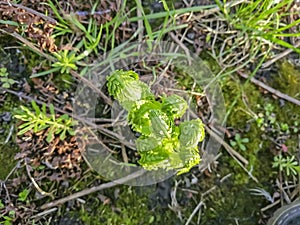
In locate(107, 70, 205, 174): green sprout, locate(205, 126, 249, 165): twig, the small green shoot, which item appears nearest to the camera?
locate(107, 70, 205, 174): green sprout

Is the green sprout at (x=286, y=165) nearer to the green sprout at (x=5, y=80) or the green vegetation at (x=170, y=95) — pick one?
the green vegetation at (x=170, y=95)

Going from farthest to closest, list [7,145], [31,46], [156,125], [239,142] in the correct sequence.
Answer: [239,142]
[7,145]
[31,46]
[156,125]

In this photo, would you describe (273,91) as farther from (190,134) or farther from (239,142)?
(190,134)

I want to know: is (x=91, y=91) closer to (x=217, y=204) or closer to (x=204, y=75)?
(x=204, y=75)

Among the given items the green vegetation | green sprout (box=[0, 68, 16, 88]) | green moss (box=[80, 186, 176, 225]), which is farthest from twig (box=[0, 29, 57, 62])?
green moss (box=[80, 186, 176, 225])

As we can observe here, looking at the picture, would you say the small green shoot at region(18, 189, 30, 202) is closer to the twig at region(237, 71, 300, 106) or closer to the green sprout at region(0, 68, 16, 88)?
the green sprout at region(0, 68, 16, 88)

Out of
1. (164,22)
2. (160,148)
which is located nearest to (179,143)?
(160,148)

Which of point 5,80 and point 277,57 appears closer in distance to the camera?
point 5,80

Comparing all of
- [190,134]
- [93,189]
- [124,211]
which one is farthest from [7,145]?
[190,134]
